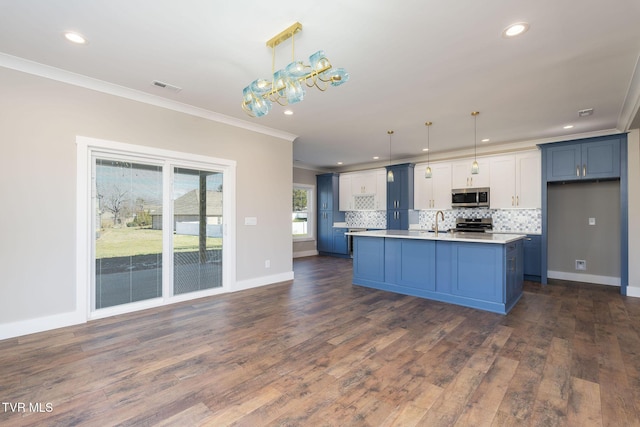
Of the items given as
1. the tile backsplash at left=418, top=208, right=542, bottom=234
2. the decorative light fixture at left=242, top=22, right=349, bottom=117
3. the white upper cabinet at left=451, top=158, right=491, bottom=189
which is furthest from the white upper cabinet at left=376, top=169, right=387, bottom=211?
the decorative light fixture at left=242, top=22, right=349, bottom=117

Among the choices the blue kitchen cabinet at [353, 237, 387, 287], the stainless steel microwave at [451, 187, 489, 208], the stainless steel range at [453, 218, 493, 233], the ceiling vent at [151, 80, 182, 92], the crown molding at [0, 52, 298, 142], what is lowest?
the blue kitchen cabinet at [353, 237, 387, 287]

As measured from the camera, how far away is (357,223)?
27.8 feet

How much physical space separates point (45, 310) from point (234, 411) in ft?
8.49

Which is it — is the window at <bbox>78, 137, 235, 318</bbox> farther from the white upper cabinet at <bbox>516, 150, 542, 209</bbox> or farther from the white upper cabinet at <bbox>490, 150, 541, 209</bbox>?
the white upper cabinet at <bbox>516, 150, 542, 209</bbox>

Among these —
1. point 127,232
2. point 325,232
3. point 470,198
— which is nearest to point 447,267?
point 470,198

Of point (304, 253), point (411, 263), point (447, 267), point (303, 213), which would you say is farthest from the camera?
point (303, 213)

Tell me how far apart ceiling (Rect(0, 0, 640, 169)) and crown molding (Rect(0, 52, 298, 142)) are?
3.5 inches

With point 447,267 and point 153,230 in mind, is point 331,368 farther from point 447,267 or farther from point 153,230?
point 153,230

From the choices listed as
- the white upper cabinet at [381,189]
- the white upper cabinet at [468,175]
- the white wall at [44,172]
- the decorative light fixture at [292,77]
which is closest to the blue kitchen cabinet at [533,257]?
the white upper cabinet at [468,175]

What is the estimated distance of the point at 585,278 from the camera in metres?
5.36

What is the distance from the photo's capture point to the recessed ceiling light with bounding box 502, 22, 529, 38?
2.28 metres

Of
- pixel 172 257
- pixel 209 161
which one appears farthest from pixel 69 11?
pixel 172 257

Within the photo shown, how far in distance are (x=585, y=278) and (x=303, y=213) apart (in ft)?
21.1

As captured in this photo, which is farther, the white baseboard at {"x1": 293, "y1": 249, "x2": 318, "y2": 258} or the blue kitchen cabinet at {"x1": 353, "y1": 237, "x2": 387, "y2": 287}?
the white baseboard at {"x1": 293, "y1": 249, "x2": 318, "y2": 258}
